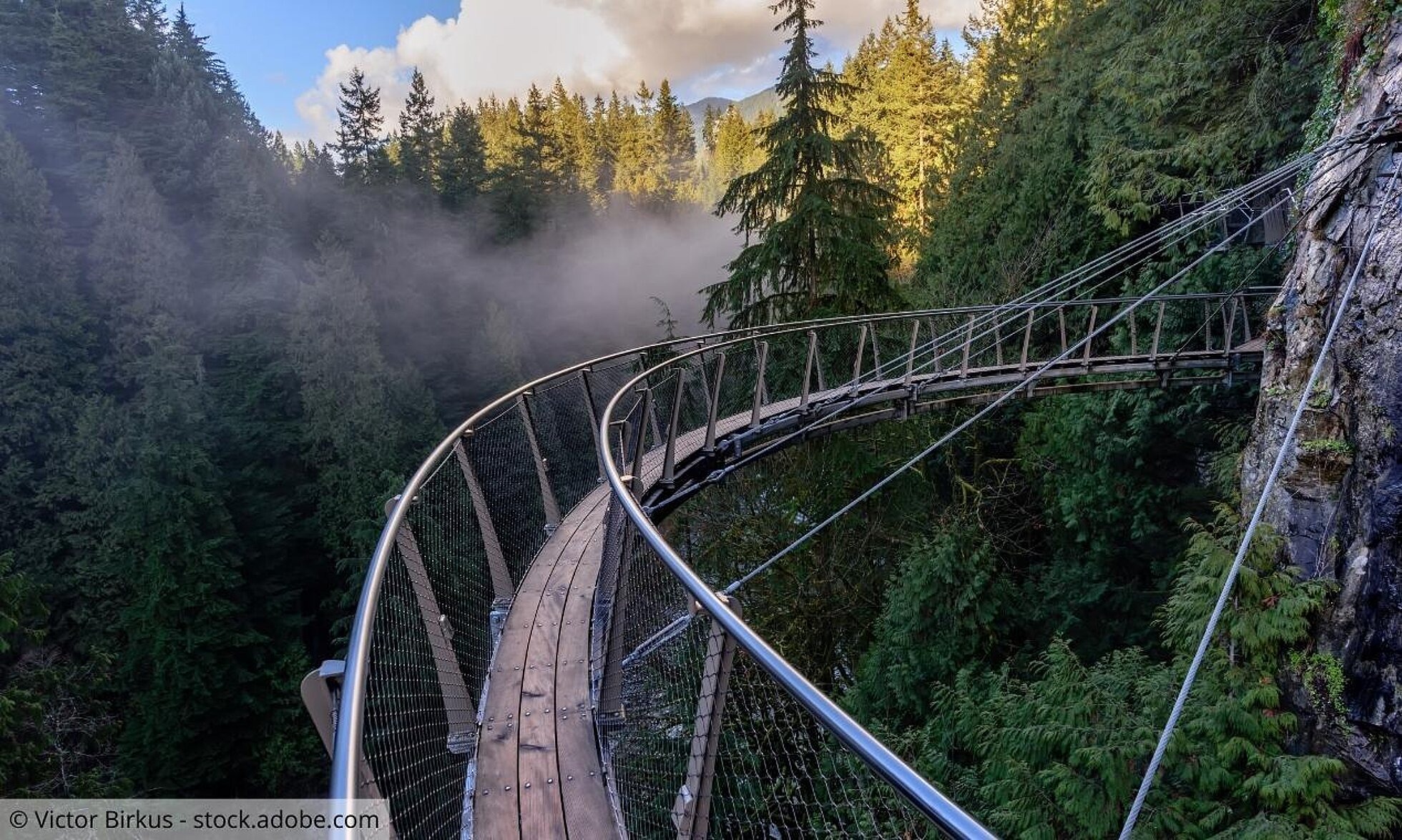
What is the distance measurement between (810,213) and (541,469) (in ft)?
21.0

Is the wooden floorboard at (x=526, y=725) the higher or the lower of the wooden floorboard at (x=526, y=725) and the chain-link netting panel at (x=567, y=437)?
the lower

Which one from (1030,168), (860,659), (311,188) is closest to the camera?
(860,659)

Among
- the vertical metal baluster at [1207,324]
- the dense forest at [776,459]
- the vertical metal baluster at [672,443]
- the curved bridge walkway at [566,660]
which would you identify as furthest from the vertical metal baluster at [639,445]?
the vertical metal baluster at [1207,324]

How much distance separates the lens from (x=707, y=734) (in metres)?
1.70

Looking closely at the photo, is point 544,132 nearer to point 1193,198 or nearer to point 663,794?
point 1193,198

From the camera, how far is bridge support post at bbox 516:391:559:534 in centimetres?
396

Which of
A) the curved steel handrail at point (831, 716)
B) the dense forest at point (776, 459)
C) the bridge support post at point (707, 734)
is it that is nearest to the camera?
the curved steel handrail at point (831, 716)

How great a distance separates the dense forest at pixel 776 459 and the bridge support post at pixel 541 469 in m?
3.56

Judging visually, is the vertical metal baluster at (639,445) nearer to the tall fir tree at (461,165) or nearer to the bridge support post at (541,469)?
the bridge support post at (541,469)

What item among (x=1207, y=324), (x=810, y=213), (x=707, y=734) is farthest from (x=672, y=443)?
(x=1207, y=324)

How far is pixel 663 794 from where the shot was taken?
210 centimetres

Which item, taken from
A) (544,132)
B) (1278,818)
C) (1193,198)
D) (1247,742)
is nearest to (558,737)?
(1278,818)

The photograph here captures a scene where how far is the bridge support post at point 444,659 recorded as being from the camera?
219cm

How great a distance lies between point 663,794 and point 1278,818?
4055 mm
